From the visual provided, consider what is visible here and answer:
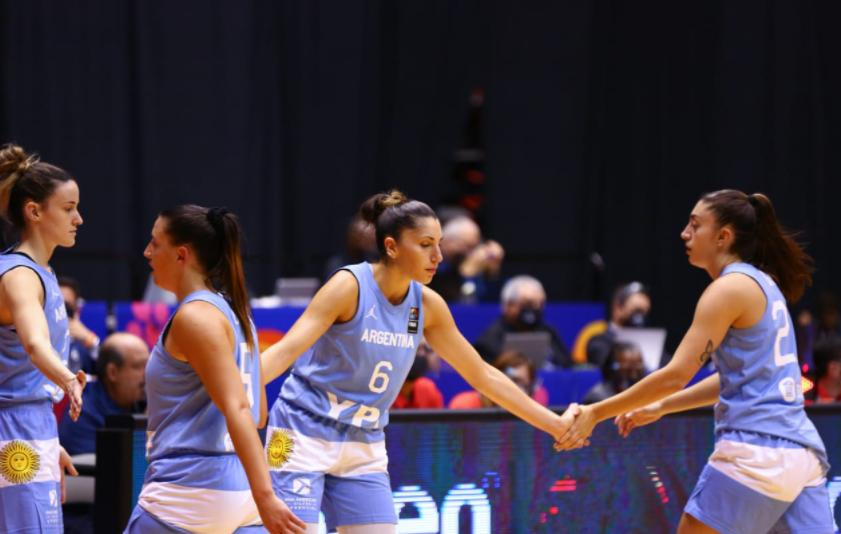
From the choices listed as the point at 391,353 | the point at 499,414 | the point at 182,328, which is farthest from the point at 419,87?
the point at 182,328

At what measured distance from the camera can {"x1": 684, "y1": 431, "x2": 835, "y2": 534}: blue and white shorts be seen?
4.42 metres

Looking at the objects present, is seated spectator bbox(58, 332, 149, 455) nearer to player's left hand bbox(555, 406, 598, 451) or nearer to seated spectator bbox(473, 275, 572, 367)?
player's left hand bbox(555, 406, 598, 451)

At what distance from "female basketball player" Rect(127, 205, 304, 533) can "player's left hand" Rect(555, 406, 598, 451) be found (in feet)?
5.53

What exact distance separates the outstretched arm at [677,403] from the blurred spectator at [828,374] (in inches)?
81.1

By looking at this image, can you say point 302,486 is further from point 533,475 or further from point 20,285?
point 533,475

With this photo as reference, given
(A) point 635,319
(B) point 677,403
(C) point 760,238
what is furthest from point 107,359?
(A) point 635,319

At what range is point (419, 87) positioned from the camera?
13.3m

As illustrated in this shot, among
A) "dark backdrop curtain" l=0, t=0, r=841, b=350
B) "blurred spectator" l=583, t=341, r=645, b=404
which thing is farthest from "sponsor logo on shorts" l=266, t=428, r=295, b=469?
"dark backdrop curtain" l=0, t=0, r=841, b=350

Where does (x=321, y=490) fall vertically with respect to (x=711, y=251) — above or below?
→ below

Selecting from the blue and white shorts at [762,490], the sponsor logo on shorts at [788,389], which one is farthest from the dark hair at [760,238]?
the blue and white shorts at [762,490]

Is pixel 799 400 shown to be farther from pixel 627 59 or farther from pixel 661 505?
pixel 627 59

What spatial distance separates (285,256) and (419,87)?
2.14m

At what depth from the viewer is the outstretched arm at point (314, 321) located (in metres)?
4.37

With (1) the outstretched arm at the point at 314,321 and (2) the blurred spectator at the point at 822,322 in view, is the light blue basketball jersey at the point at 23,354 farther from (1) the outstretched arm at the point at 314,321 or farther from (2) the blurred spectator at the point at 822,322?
(2) the blurred spectator at the point at 822,322
